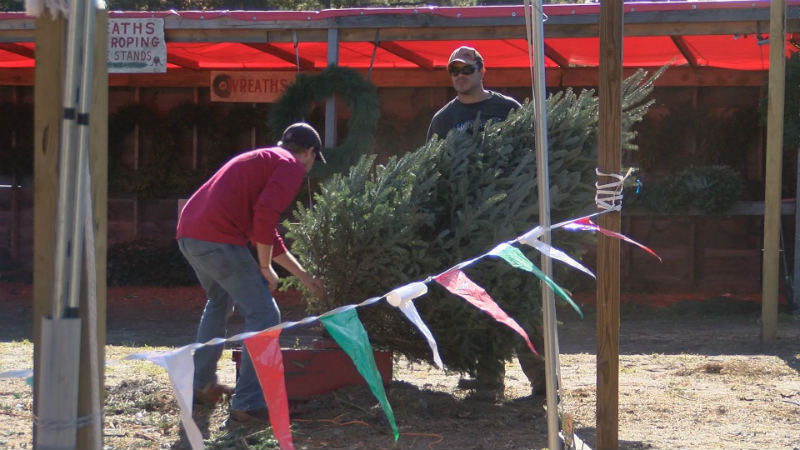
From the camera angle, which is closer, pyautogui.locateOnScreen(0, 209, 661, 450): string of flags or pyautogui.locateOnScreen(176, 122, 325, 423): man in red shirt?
pyautogui.locateOnScreen(0, 209, 661, 450): string of flags

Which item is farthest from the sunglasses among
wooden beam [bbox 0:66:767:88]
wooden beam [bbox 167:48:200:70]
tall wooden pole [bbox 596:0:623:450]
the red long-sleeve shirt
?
wooden beam [bbox 167:48:200:70]

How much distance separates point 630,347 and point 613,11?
4825 mm

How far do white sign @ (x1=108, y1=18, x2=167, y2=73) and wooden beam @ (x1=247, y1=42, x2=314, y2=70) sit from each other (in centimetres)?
124

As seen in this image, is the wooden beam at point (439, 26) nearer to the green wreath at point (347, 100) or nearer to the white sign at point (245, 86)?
the green wreath at point (347, 100)

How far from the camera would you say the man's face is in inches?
229

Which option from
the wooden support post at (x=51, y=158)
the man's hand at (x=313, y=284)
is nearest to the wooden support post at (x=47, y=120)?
the wooden support post at (x=51, y=158)

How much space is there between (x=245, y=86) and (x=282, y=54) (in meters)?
1.40

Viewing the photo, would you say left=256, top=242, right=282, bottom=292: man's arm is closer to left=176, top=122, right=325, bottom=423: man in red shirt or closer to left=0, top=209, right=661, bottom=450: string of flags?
left=176, top=122, right=325, bottom=423: man in red shirt

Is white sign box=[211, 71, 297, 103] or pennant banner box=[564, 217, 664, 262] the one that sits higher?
white sign box=[211, 71, 297, 103]

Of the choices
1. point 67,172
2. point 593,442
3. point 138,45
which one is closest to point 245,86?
point 138,45

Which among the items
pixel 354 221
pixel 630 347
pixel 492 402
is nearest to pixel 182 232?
pixel 354 221

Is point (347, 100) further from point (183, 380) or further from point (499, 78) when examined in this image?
point (183, 380)

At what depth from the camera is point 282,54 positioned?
1191cm

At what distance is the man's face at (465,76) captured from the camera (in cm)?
582
